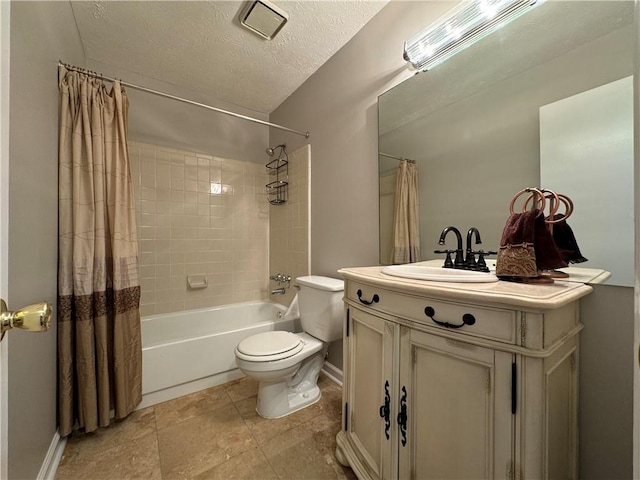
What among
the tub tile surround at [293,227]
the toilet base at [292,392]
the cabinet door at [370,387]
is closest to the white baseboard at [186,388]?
the toilet base at [292,392]

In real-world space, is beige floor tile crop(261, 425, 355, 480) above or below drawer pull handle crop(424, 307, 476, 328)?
below

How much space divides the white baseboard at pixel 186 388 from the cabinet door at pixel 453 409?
1385mm

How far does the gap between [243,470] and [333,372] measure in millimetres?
858

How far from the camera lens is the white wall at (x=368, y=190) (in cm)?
77

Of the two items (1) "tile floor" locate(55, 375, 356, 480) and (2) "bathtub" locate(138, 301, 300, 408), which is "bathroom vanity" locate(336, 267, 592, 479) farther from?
(2) "bathtub" locate(138, 301, 300, 408)

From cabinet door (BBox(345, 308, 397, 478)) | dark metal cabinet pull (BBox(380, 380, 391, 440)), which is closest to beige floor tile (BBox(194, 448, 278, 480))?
cabinet door (BBox(345, 308, 397, 478))

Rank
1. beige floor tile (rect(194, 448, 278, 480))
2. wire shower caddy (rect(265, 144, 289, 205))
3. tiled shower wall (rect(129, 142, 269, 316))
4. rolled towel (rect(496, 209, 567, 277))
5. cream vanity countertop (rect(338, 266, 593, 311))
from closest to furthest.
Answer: cream vanity countertop (rect(338, 266, 593, 311)) → rolled towel (rect(496, 209, 567, 277)) → beige floor tile (rect(194, 448, 278, 480)) → tiled shower wall (rect(129, 142, 269, 316)) → wire shower caddy (rect(265, 144, 289, 205))

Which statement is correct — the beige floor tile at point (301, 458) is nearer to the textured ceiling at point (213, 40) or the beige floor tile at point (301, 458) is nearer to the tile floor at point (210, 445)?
the tile floor at point (210, 445)

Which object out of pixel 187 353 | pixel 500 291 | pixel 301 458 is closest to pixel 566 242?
pixel 500 291

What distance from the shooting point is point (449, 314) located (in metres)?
0.70

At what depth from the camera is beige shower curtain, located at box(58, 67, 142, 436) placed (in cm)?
126

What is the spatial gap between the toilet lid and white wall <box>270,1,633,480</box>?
1.59 feet

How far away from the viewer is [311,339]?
1.65 metres

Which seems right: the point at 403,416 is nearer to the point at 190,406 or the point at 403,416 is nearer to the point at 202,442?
the point at 202,442
